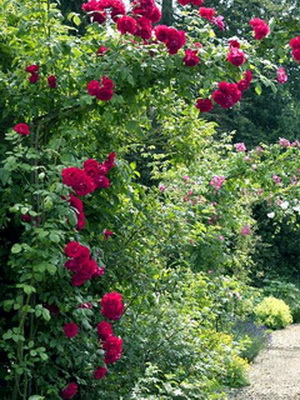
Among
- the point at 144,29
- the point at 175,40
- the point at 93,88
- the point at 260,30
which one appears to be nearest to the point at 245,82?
the point at 260,30

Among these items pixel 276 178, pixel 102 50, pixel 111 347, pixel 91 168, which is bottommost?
pixel 276 178

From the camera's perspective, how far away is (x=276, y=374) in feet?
19.8

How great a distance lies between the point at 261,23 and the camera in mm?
3041

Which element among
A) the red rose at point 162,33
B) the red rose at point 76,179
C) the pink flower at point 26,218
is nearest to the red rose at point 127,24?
the red rose at point 162,33

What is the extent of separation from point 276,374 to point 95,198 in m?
3.72

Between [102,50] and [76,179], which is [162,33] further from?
[76,179]

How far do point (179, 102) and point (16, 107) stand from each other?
1101 mm

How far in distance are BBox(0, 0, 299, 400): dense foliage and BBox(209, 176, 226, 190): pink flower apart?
239cm

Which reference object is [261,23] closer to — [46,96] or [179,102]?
[179,102]

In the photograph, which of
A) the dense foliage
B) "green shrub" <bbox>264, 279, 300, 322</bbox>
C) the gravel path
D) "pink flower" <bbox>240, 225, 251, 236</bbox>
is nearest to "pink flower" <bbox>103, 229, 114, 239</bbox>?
the dense foliage

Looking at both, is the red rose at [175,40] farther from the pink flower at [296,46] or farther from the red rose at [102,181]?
the red rose at [102,181]

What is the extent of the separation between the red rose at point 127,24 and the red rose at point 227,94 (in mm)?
479

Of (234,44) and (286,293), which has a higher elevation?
(234,44)

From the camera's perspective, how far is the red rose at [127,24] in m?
2.72
